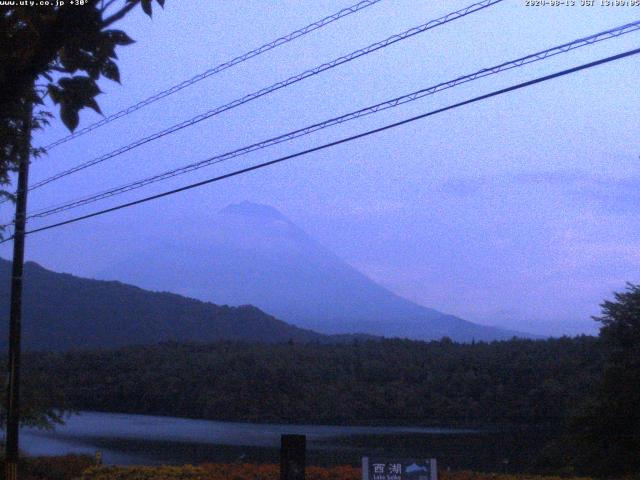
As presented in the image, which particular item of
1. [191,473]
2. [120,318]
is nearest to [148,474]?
[191,473]

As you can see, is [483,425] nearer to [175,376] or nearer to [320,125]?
[175,376]

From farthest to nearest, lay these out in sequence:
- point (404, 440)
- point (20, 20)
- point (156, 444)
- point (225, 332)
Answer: point (225, 332) → point (156, 444) → point (404, 440) → point (20, 20)

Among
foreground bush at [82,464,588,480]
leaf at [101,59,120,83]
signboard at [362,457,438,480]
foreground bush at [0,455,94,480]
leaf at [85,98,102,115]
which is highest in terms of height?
leaf at [101,59,120,83]

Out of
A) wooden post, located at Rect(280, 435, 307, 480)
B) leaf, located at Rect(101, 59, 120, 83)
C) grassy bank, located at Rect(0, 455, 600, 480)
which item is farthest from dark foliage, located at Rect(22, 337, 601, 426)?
leaf, located at Rect(101, 59, 120, 83)

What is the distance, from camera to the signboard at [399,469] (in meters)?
9.43

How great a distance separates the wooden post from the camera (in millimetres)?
10234

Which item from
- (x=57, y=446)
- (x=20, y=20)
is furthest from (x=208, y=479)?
(x=57, y=446)

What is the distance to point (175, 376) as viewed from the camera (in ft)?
113

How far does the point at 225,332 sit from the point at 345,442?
42.9 metres

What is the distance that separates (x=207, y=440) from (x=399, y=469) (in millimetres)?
16662

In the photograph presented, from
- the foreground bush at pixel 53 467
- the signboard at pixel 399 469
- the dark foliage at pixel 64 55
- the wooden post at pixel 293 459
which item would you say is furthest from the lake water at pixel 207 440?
the dark foliage at pixel 64 55

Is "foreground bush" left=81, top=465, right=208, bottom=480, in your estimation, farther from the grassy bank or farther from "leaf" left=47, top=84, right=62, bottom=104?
"leaf" left=47, top=84, right=62, bottom=104

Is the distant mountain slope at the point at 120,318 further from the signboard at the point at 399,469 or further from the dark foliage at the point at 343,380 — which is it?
the signboard at the point at 399,469

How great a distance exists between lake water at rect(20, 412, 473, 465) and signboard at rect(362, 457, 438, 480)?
954cm
